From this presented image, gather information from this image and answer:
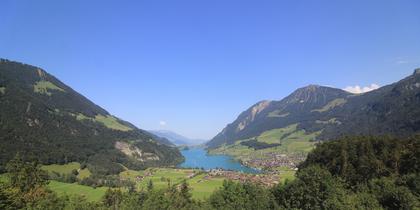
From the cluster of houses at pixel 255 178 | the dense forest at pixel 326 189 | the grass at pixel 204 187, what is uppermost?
the dense forest at pixel 326 189

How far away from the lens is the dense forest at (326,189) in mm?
59781

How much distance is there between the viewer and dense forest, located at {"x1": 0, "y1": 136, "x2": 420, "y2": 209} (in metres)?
59.8

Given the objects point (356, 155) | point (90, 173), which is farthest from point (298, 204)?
point (90, 173)

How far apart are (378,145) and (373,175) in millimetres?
13041

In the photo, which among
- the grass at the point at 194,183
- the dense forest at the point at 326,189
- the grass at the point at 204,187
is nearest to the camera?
the dense forest at the point at 326,189

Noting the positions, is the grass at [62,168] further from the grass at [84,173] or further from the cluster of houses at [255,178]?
the cluster of houses at [255,178]

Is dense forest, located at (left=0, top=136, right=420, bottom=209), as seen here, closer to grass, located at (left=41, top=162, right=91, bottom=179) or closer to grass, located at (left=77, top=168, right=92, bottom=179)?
grass, located at (left=77, top=168, right=92, bottom=179)

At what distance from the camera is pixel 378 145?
89375mm

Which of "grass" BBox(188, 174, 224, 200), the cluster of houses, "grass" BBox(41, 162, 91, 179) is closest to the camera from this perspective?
"grass" BBox(188, 174, 224, 200)

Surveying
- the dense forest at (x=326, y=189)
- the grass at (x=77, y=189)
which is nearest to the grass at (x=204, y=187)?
the dense forest at (x=326, y=189)

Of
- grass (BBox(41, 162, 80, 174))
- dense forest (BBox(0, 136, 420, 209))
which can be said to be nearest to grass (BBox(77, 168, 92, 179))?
grass (BBox(41, 162, 80, 174))

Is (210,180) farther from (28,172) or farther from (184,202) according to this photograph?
(28,172)

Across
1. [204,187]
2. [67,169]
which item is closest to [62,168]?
[67,169]

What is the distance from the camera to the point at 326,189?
64875 millimetres
